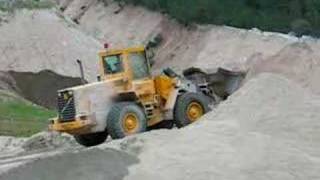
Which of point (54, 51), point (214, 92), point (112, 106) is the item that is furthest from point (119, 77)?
point (54, 51)

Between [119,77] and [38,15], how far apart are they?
2963cm

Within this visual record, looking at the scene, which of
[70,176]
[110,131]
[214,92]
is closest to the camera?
[70,176]

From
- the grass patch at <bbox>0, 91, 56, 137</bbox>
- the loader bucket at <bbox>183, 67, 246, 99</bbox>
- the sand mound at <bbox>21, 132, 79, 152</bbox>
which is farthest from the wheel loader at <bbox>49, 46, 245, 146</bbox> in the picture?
the grass patch at <bbox>0, 91, 56, 137</bbox>

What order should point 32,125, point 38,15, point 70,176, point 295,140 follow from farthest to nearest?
point 38,15, point 32,125, point 295,140, point 70,176

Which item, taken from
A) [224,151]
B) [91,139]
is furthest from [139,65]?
[224,151]

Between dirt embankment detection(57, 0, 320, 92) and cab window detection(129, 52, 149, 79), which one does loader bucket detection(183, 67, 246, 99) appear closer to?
cab window detection(129, 52, 149, 79)

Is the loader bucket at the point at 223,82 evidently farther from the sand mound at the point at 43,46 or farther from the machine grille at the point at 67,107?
the sand mound at the point at 43,46

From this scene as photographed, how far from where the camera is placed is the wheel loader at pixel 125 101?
822 inches

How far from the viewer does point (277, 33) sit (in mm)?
50562

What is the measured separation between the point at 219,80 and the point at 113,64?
3.29 metres

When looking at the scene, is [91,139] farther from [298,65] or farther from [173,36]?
[173,36]

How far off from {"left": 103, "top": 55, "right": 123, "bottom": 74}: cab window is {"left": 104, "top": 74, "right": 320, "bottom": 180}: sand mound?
4209 millimetres

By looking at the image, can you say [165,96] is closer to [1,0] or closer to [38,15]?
[38,15]

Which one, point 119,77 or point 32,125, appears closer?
point 119,77
